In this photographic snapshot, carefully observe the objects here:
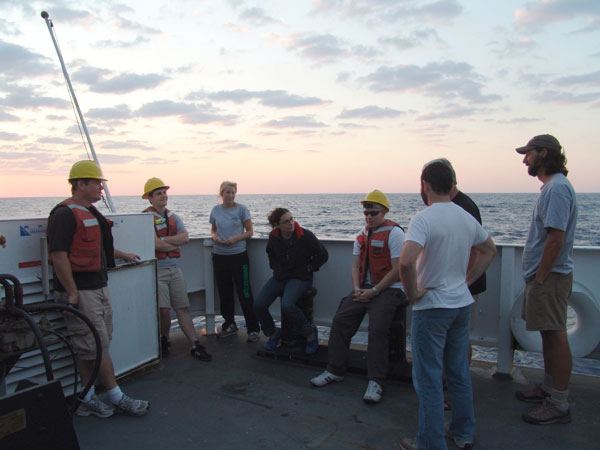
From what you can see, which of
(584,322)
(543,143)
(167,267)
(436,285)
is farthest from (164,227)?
(584,322)

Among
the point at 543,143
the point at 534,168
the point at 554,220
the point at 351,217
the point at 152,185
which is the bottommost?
the point at 351,217

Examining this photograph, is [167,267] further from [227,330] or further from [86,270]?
[86,270]

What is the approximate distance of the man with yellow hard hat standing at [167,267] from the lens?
198 inches

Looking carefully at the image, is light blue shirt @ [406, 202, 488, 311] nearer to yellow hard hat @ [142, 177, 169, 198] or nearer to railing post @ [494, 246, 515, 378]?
railing post @ [494, 246, 515, 378]

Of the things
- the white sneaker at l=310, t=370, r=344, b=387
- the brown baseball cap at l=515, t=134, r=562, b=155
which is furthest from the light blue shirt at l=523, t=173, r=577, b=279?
the white sneaker at l=310, t=370, r=344, b=387

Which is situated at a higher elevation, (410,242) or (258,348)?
(410,242)

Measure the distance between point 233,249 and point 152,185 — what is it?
45.9 inches

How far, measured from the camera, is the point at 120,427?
3486 millimetres

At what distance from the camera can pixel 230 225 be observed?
5.62 metres

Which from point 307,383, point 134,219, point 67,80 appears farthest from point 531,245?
point 67,80

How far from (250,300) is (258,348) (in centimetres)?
68

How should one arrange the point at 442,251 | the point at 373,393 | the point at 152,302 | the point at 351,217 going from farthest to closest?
the point at 351,217 → the point at 152,302 → the point at 373,393 → the point at 442,251

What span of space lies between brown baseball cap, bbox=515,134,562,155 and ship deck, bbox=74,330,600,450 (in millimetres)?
1944

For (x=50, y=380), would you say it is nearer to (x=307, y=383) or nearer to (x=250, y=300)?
(x=307, y=383)
